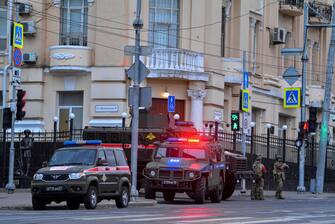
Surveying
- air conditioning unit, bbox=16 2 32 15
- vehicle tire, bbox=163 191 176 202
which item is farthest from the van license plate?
air conditioning unit, bbox=16 2 32 15

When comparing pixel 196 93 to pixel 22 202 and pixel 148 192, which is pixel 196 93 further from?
pixel 22 202

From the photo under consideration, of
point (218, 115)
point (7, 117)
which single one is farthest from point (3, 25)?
point (7, 117)

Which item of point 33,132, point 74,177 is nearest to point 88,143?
point 74,177

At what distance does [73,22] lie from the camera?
42812 millimetres

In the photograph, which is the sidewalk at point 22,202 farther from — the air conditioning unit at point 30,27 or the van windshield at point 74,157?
the air conditioning unit at point 30,27

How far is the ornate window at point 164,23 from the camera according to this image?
42.8 m

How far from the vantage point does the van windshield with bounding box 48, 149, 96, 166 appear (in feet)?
81.3

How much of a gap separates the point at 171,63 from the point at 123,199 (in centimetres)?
1664

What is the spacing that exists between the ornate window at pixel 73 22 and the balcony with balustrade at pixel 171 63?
11.6 ft

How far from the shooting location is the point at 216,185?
30844mm

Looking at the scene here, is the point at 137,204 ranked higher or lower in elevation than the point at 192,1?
lower

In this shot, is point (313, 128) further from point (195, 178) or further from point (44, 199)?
point (44, 199)

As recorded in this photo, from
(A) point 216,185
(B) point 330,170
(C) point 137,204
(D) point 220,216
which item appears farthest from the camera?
(B) point 330,170

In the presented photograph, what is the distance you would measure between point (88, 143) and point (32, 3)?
18.6m
